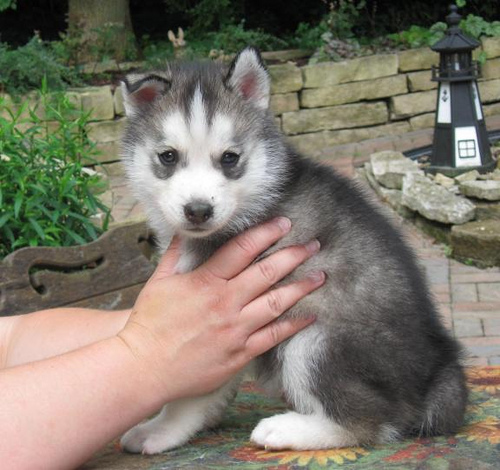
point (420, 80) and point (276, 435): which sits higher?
point (420, 80)

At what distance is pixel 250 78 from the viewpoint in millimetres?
2797

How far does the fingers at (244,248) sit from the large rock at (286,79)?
668 cm

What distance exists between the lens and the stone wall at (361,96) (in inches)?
364

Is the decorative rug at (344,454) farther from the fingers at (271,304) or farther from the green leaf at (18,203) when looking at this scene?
the green leaf at (18,203)

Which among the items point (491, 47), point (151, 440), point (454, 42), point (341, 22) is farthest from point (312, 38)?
point (151, 440)

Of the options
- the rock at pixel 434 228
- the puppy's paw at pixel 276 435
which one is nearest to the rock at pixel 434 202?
the rock at pixel 434 228

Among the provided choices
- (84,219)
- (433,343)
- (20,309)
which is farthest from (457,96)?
(433,343)

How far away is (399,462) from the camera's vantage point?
7.13 ft

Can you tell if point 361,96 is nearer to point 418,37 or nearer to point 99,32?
point 418,37

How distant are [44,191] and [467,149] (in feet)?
13.8

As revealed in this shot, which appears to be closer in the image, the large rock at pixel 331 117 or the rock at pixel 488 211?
the rock at pixel 488 211

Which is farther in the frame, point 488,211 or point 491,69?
point 491,69

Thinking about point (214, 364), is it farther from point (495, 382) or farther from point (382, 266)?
point (495, 382)

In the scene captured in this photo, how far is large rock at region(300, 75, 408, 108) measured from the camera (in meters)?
9.30
